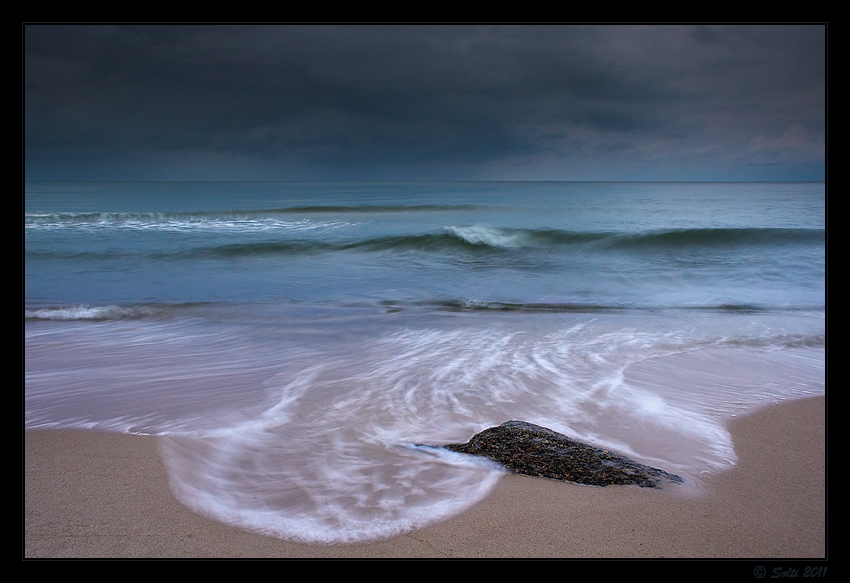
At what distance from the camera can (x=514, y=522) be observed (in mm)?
2152

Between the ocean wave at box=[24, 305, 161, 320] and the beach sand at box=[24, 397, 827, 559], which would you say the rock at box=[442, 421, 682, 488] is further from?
the ocean wave at box=[24, 305, 161, 320]

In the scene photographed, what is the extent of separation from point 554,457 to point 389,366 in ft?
6.92

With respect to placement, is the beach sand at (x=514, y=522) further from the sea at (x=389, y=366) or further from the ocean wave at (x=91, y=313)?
the ocean wave at (x=91, y=313)

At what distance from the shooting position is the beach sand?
199 cm

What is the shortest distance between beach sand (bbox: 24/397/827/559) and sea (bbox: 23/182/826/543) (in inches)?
3.9

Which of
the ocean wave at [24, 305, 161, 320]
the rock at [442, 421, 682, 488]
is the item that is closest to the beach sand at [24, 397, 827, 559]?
the rock at [442, 421, 682, 488]

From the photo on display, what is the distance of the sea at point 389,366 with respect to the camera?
2555mm

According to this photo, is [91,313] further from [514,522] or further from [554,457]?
[514,522]

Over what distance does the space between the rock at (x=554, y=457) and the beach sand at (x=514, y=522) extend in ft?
0.25

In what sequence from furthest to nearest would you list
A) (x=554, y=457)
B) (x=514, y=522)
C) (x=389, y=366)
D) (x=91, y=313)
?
1. (x=91, y=313)
2. (x=389, y=366)
3. (x=554, y=457)
4. (x=514, y=522)

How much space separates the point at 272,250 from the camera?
1441 centimetres

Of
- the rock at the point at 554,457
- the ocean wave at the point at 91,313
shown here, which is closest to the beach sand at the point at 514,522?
the rock at the point at 554,457

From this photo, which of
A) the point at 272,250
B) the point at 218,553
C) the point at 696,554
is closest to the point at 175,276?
the point at 272,250

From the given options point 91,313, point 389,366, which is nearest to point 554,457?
point 389,366
